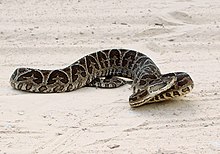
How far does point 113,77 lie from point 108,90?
1.88ft

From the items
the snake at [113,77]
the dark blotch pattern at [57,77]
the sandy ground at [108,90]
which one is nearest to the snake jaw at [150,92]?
the snake at [113,77]

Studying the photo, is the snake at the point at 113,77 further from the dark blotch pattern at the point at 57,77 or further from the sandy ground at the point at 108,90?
the sandy ground at the point at 108,90

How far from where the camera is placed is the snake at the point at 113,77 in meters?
7.11

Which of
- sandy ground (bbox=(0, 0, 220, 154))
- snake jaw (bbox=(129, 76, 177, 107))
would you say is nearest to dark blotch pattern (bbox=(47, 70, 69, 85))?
sandy ground (bbox=(0, 0, 220, 154))

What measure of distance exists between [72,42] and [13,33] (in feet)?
3.21

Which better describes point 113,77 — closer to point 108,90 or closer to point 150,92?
point 108,90

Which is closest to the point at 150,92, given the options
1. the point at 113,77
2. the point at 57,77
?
the point at 57,77

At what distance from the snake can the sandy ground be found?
14 centimetres

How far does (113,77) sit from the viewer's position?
862cm

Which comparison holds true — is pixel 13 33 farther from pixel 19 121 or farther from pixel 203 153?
pixel 203 153

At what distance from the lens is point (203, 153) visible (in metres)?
5.93

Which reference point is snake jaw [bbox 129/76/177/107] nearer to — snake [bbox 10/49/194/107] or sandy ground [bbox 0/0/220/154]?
snake [bbox 10/49/194/107]

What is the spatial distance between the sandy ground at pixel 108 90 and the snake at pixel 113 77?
14cm

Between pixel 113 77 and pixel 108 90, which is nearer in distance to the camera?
pixel 108 90
